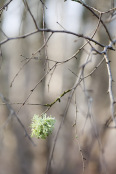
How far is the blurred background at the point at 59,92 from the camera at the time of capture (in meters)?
3.28

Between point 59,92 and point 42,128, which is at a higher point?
point 59,92

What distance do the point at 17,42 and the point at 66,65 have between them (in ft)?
2.69

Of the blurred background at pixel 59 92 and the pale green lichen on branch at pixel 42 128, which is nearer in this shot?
the pale green lichen on branch at pixel 42 128

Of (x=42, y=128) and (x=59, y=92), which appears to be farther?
(x=59, y=92)

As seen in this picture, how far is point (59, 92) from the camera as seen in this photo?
11.9 ft

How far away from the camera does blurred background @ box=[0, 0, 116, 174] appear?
3.28 meters

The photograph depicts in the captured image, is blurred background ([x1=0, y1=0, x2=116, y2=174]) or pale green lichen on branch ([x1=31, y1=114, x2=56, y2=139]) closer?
pale green lichen on branch ([x1=31, y1=114, x2=56, y2=139])

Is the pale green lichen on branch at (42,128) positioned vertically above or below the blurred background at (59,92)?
below

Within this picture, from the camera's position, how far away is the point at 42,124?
111cm

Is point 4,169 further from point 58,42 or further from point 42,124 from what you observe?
point 42,124

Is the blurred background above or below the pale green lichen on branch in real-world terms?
above

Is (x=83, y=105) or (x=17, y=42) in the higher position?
(x=17, y=42)

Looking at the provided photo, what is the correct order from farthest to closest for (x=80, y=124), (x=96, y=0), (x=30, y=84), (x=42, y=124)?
(x=30, y=84), (x=80, y=124), (x=96, y=0), (x=42, y=124)

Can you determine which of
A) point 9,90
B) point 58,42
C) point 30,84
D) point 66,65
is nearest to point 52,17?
point 58,42
